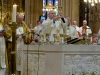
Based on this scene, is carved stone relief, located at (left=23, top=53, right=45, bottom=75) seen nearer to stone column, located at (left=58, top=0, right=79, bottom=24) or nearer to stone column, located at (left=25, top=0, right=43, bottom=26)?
stone column, located at (left=58, top=0, right=79, bottom=24)

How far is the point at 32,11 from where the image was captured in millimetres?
21484

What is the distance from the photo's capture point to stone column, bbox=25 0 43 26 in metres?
21.0

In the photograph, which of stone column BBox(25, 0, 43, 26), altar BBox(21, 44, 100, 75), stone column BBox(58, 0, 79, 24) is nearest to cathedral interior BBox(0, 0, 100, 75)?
altar BBox(21, 44, 100, 75)

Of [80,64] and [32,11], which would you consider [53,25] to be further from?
[32,11]

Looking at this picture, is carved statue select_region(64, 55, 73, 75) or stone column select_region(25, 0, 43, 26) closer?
carved statue select_region(64, 55, 73, 75)

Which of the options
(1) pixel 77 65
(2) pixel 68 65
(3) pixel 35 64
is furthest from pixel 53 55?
(3) pixel 35 64

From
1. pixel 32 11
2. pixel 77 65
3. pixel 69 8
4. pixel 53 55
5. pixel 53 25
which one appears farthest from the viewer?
pixel 32 11

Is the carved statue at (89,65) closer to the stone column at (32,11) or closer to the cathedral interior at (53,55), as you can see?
the cathedral interior at (53,55)

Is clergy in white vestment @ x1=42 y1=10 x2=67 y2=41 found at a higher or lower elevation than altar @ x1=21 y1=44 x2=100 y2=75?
higher

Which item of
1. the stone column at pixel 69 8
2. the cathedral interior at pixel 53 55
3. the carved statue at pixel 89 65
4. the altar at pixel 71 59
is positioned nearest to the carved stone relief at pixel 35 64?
the cathedral interior at pixel 53 55

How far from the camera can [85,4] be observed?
2162 cm

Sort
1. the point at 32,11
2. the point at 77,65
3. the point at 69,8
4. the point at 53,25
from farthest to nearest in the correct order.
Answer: the point at 32,11, the point at 69,8, the point at 53,25, the point at 77,65

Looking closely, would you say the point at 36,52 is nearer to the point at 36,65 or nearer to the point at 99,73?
the point at 36,65

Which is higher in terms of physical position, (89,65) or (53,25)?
(53,25)
